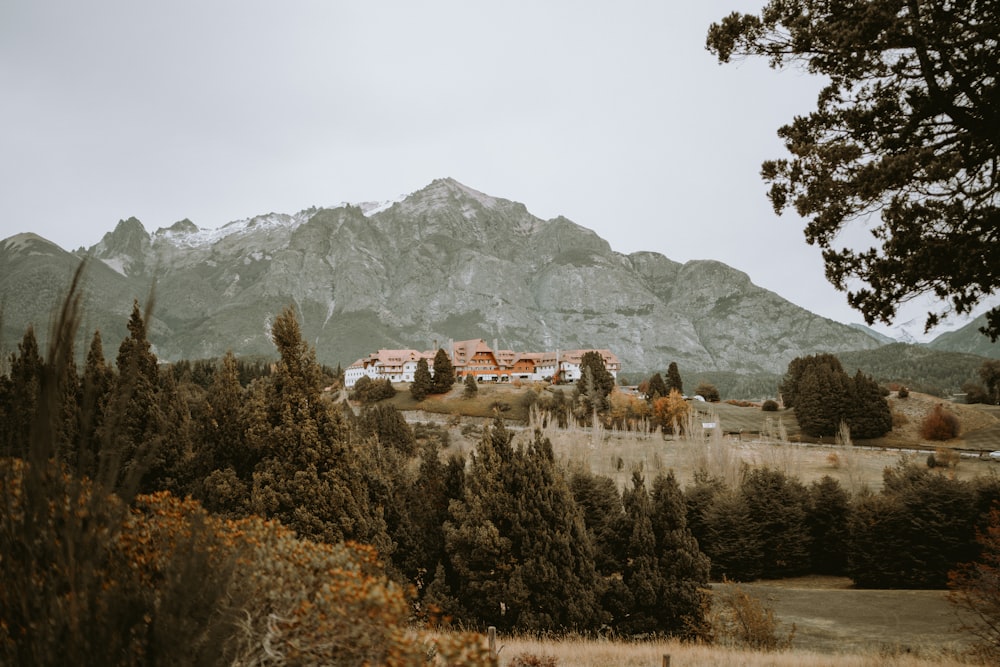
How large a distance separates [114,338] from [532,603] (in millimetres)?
206175

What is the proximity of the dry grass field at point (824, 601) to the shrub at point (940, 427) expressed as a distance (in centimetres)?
94

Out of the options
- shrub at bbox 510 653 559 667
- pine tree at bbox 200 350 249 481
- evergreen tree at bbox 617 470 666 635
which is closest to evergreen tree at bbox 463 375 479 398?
evergreen tree at bbox 617 470 666 635

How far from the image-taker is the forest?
286cm

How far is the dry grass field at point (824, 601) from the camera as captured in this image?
10320 mm

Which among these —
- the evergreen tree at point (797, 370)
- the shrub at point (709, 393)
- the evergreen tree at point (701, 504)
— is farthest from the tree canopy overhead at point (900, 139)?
the shrub at point (709, 393)

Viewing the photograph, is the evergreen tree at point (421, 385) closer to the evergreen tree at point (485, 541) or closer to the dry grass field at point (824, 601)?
the dry grass field at point (824, 601)

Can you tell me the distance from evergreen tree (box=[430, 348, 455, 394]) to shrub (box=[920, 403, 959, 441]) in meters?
50.5

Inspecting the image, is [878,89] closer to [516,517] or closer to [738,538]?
[516,517]

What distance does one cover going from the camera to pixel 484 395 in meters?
67.6

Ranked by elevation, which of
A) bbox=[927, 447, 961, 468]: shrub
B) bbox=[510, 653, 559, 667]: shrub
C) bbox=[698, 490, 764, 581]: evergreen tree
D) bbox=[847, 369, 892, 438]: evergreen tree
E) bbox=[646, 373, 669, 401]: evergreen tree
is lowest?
bbox=[698, 490, 764, 581]: evergreen tree

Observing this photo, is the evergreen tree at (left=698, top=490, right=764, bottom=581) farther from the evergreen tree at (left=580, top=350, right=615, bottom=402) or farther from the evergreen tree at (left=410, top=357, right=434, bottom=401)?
the evergreen tree at (left=410, top=357, right=434, bottom=401)

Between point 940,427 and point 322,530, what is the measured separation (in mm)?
60017

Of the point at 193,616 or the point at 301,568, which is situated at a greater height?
the point at 193,616

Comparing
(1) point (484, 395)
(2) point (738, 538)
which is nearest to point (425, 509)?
(2) point (738, 538)
